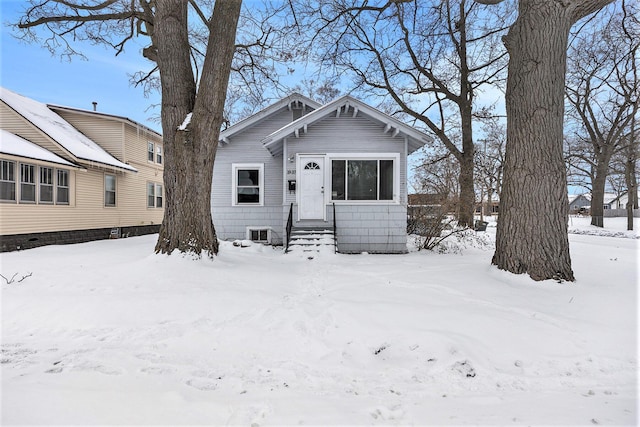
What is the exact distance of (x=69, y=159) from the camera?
12.3 m

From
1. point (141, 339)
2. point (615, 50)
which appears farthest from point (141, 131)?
point (615, 50)

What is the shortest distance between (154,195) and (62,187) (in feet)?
20.4

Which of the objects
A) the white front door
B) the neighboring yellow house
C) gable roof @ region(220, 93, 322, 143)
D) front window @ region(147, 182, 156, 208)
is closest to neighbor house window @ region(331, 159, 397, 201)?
the white front door

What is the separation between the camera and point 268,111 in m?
12.0

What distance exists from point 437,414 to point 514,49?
632cm

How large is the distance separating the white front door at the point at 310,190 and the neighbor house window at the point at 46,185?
32.0 ft

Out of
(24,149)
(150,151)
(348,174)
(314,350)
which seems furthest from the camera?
(150,151)

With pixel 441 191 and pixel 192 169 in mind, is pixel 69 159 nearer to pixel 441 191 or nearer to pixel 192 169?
pixel 192 169

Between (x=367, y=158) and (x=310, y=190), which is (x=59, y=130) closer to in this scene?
(x=310, y=190)

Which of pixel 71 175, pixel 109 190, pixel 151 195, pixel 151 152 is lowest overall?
pixel 151 195

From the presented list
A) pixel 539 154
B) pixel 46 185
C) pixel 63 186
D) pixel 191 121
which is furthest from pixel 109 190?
pixel 539 154

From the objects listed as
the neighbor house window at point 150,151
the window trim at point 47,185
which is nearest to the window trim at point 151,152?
the neighbor house window at point 150,151

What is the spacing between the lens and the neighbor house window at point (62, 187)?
1198 centimetres

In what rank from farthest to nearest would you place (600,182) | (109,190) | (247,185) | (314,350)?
(600,182) → (109,190) → (247,185) → (314,350)
